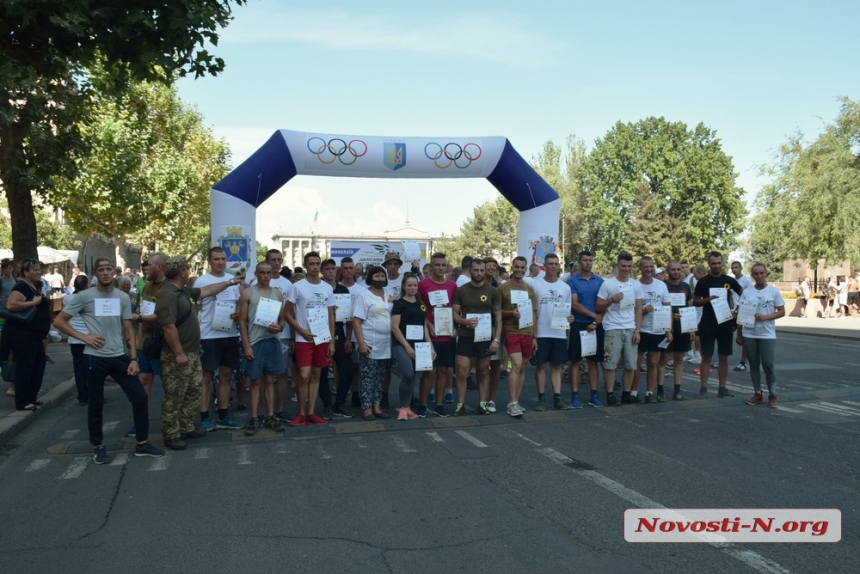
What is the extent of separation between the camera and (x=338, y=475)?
6.53 m

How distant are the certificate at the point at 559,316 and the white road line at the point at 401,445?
2.62m

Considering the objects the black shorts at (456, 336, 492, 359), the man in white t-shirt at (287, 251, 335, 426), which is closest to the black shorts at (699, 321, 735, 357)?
the black shorts at (456, 336, 492, 359)

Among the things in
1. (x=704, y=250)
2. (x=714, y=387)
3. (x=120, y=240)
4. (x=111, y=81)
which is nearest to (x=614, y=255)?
(x=704, y=250)

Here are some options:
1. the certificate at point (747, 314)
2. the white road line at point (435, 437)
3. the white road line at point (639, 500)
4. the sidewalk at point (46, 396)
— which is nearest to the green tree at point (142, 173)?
the sidewalk at point (46, 396)

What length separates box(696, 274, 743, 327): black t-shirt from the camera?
1038cm

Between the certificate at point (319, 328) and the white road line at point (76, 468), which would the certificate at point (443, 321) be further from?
the white road line at point (76, 468)

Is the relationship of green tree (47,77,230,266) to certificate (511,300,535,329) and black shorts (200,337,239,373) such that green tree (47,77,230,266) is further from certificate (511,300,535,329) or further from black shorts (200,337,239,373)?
certificate (511,300,535,329)

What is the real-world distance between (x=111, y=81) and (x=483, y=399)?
5.89 meters

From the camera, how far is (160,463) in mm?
7082

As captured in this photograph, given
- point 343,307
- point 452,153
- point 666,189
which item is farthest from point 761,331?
point 666,189

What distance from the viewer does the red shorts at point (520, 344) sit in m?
9.22

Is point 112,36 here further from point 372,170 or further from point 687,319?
point 687,319

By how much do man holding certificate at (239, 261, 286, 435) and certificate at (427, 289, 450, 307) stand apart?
1.79 meters

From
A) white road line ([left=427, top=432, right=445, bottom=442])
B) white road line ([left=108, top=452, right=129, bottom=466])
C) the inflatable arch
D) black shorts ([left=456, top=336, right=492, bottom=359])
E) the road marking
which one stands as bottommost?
Answer: white road line ([left=108, top=452, right=129, bottom=466])
